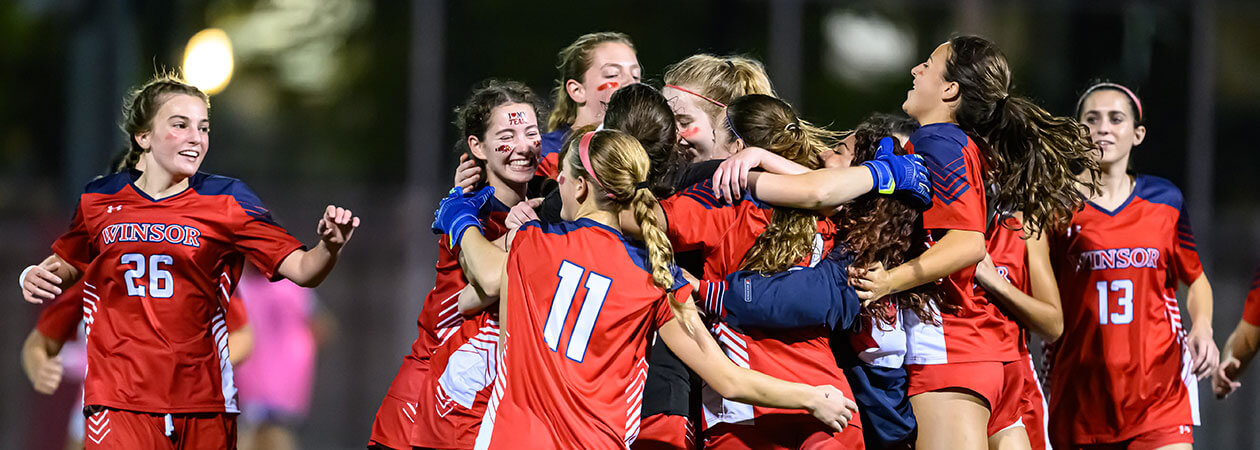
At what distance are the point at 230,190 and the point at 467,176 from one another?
32.5 inches

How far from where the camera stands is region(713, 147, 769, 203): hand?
337 centimetres

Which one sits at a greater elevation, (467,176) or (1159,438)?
(467,176)

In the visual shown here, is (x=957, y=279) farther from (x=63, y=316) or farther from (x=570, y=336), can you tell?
(x=63, y=316)

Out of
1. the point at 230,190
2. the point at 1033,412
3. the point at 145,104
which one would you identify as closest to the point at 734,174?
the point at 1033,412

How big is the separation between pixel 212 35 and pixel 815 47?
15.7 ft

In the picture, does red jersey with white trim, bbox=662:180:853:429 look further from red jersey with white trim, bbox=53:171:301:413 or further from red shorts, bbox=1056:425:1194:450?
red shorts, bbox=1056:425:1194:450

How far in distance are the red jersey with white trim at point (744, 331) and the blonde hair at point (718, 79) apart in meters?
0.49

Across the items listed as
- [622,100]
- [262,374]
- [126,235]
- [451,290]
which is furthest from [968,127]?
[262,374]

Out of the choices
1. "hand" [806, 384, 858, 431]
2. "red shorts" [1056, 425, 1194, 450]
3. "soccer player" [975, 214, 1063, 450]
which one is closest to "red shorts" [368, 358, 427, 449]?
"hand" [806, 384, 858, 431]

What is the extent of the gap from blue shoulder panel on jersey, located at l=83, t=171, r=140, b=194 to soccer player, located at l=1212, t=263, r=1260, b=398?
4063 millimetres

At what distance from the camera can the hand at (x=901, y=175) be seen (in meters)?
3.48

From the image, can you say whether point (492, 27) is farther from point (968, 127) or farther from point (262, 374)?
point (968, 127)

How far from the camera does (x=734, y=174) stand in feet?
11.1

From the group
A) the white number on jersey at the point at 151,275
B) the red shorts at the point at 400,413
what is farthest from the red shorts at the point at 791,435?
the white number on jersey at the point at 151,275
